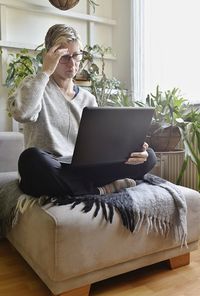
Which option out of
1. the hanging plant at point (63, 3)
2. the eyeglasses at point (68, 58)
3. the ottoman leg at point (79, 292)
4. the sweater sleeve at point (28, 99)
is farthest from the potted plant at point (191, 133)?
the hanging plant at point (63, 3)

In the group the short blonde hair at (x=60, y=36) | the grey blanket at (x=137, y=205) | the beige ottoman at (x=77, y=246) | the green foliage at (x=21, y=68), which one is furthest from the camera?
the green foliage at (x=21, y=68)

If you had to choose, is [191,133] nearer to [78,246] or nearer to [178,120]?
[178,120]

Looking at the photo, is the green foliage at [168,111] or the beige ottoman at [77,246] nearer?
the beige ottoman at [77,246]

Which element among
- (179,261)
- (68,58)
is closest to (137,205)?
(179,261)

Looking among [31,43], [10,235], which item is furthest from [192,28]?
[10,235]

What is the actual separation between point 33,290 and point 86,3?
2176mm

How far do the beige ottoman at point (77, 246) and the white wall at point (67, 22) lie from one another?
1390 millimetres

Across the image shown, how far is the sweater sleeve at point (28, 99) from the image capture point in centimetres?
110

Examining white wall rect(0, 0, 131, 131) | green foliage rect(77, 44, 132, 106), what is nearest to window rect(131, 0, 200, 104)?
white wall rect(0, 0, 131, 131)

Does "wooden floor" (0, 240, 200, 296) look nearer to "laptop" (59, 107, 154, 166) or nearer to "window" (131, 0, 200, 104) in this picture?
"laptop" (59, 107, 154, 166)

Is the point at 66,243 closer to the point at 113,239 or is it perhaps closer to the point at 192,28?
the point at 113,239

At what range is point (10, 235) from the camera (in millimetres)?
1261

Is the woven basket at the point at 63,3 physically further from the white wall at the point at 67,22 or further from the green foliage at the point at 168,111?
the green foliage at the point at 168,111

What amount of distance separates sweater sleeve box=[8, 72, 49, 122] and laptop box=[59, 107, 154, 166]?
0.23 m
